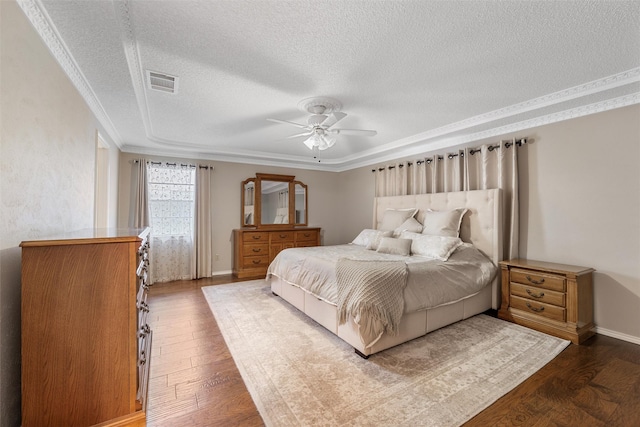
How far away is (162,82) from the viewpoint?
8.09ft

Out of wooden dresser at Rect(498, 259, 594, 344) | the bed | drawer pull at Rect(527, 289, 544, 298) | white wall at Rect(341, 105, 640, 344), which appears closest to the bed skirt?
the bed

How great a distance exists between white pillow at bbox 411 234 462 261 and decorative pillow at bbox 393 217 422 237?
0.44m

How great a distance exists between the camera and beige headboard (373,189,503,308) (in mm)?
3307

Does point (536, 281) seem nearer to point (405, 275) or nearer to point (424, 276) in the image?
point (424, 276)

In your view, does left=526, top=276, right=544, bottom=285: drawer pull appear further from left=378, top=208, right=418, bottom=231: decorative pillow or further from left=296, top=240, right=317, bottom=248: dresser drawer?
left=296, top=240, right=317, bottom=248: dresser drawer

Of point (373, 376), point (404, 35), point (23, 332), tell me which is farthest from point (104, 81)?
point (373, 376)

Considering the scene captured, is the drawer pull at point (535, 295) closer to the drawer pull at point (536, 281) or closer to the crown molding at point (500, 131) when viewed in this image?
the drawer pull at point (536, 281)

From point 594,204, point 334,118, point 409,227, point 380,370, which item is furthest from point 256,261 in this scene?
point 594,204

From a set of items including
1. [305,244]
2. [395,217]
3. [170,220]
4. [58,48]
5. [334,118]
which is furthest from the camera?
[305,244]

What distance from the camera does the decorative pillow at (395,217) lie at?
4316 mm

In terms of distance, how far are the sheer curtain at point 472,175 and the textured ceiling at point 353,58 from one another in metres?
0.36

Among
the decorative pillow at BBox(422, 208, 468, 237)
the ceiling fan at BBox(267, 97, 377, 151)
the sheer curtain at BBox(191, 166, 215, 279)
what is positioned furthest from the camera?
the sheer curtain at BBox(191, 166, 215, 279)

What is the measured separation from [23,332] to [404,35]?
2.76 meters

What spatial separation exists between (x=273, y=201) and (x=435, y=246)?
3618mm
